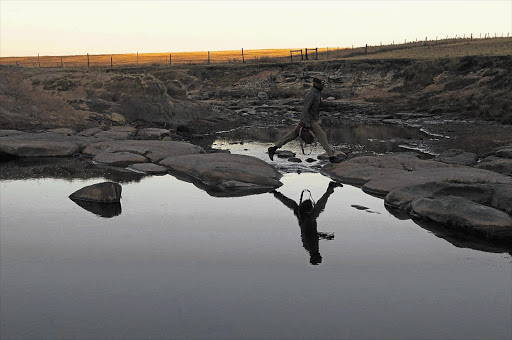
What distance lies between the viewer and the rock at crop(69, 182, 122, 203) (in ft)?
30.5

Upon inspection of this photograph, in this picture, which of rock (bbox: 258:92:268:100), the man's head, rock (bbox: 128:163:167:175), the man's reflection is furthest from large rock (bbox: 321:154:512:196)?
rock (bbox: 258:92:268:100)

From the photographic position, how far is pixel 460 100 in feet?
91.2

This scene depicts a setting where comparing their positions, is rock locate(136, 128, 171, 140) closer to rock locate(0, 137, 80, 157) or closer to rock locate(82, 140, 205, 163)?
rock locate(82, 140, 205, 163)

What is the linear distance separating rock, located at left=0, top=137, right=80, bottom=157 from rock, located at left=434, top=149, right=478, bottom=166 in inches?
352

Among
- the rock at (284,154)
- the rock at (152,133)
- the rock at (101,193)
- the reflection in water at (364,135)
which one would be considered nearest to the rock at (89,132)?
the rock at (152,133)

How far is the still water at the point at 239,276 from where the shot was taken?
480cm

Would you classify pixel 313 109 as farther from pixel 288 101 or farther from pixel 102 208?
pixel 288 101

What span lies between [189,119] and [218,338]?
58.8 feet

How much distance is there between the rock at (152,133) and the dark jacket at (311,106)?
22.3ft

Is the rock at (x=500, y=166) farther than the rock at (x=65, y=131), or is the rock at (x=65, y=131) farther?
the rock at (x=65, y=131)

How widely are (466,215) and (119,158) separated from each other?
811 centimetres

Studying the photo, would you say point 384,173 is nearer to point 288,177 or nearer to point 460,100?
point 288,177

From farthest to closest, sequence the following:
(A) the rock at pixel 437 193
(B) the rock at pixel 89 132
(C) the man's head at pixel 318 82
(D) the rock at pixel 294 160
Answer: (B) the rock at pixel 89 132 < (D) the rock at pixel 294 160 < (C) the man's head at pixel 318 82 < (A) the rock at pixel 437 193

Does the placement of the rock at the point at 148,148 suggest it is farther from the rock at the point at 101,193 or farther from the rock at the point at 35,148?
the rock at the point at 101,193
